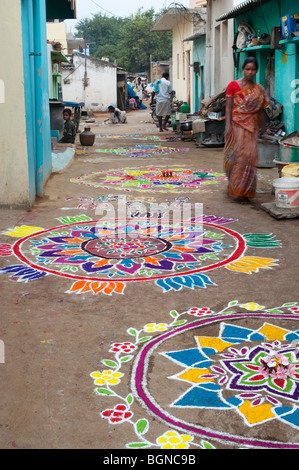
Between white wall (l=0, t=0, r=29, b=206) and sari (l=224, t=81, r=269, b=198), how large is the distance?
2471 mm

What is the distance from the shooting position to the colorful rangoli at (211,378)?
235cm

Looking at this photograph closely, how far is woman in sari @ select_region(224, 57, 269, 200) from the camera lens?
653 cm

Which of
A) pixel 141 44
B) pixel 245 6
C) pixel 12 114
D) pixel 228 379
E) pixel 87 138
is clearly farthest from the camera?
pixel 141 44

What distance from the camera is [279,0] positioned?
35.6ft

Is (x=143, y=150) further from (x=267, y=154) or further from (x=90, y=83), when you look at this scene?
(x=90, y=83)

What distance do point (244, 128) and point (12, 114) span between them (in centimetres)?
277

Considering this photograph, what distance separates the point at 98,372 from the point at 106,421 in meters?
0.44

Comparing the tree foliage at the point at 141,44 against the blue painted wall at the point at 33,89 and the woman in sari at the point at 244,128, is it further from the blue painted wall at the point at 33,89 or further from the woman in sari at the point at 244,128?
the woman in sari at the point at 244,128

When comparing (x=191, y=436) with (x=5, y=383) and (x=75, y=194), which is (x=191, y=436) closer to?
(x=5, y=383)

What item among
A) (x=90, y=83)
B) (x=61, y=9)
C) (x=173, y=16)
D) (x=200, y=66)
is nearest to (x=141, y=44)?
(x=90, y=83)

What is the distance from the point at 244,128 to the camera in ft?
21.7

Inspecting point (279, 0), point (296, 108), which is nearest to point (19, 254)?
point (296, 108)

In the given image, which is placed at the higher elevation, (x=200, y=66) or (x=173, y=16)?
(x=173, y=16)

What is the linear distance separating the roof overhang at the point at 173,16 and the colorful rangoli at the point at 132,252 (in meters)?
18.7
